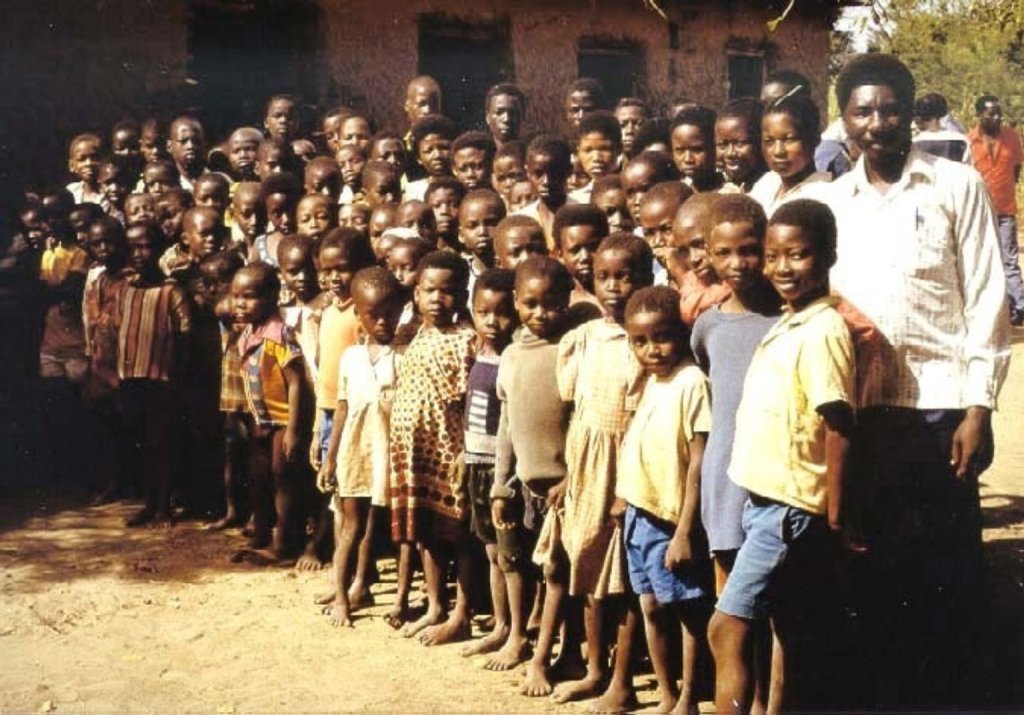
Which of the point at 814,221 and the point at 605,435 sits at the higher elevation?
the point at 814,221

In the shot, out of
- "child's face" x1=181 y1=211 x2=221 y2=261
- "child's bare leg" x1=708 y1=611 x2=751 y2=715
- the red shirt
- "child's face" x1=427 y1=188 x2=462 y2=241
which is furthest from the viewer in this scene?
the red shirt

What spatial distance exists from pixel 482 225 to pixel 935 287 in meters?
1.97

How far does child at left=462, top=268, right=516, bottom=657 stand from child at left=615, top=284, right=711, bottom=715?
27.3 inches

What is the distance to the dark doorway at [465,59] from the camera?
1033cm

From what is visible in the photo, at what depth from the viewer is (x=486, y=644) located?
4.15 metres

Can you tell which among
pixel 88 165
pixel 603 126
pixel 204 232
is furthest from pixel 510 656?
pixel 88 165

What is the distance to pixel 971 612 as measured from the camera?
3613mm

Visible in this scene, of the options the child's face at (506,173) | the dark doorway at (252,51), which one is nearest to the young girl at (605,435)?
the child's face at (506,173)

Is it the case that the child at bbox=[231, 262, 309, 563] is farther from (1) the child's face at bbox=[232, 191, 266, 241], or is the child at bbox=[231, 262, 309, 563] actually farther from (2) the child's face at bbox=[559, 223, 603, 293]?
(2) the child's face at bbox=[559, 223, 603, 293]

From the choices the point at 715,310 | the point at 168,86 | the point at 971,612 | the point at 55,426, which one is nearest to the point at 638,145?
the point at 715,310

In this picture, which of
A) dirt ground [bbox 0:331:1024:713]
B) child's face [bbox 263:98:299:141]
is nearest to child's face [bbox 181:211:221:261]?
dirt ground [bbox 0:331:1024:713]

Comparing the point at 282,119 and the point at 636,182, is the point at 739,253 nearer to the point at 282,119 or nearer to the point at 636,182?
the point at 636,182

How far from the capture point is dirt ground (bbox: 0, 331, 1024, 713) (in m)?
3.80

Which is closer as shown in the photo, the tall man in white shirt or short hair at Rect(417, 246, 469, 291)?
the tall man in white shirt
